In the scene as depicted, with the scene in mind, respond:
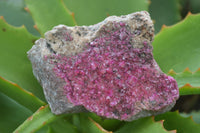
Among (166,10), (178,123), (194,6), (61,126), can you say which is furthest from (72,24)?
(194,6)

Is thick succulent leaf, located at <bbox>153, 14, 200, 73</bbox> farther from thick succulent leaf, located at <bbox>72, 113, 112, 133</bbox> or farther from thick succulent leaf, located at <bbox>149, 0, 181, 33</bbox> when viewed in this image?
thick succulent leaf, located at <bbox>149, 0, 181, 33</bbox>

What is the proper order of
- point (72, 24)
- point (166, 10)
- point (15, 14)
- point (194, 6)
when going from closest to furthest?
point (72, 24) → point (15, 14) → point (166, 10) → point (194, 6)

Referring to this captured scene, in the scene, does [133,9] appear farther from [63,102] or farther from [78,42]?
[63,102]

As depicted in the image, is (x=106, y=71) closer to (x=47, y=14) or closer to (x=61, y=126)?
(x=61, y=126)

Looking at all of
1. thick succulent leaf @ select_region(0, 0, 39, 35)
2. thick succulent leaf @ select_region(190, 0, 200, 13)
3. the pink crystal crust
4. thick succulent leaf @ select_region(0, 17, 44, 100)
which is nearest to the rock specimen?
the pink crystal crust

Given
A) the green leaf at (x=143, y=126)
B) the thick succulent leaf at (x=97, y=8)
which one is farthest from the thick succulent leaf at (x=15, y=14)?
the green leaf at (x=143, y=126)

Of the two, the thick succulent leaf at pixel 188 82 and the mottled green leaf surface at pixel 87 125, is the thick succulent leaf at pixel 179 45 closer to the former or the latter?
the thick succulent leaf at pixel 188 82
